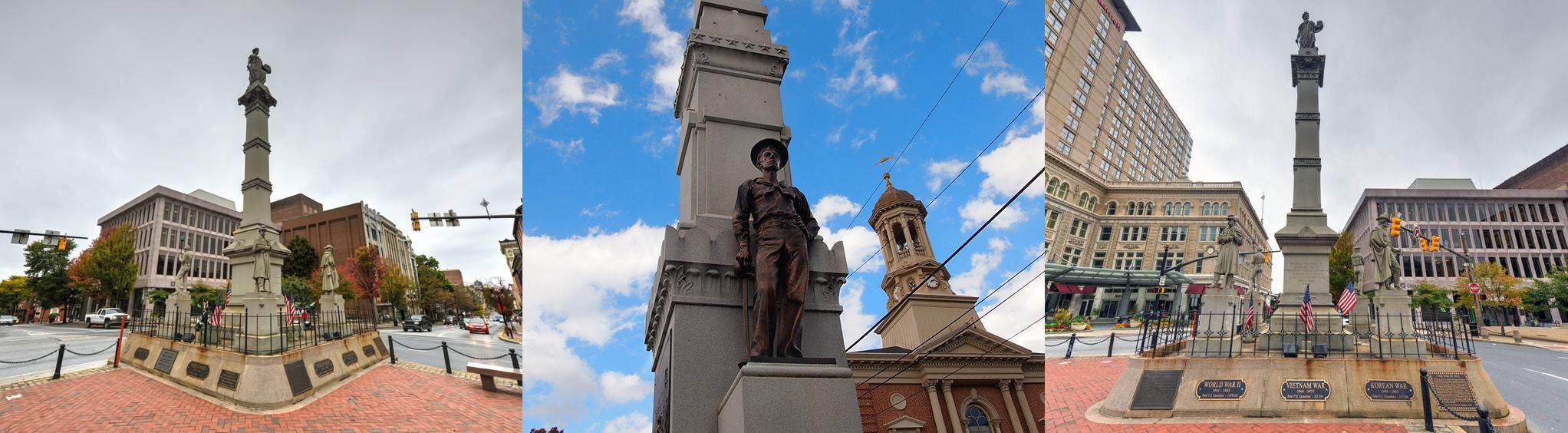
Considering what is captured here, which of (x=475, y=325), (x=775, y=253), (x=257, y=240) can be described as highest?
(x=257, y=240)

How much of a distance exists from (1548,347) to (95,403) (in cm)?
3010

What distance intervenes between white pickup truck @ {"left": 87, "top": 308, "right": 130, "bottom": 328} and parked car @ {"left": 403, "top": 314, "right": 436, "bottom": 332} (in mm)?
3079

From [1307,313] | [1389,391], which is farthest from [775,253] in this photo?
[1307,313]

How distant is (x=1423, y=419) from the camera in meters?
8.74

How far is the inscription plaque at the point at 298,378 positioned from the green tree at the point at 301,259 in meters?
1.36

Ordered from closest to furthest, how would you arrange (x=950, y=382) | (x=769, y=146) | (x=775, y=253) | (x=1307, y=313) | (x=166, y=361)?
(x=775, y=253), (x=769, y=146), (x=166, y=361), (x=1307, y=313), (x=950, y=382)

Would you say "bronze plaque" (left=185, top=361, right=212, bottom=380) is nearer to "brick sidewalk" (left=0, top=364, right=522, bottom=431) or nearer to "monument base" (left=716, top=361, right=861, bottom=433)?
"brick sidewalk" (left=0, top=364, right=522, bottom=431)

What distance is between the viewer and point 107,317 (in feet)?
28.1

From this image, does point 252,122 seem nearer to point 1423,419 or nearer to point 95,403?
point 95,403

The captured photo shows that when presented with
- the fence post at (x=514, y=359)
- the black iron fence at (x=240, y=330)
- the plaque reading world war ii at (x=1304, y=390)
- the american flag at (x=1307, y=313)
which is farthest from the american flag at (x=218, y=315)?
the american flag at (x=1307, y=313)

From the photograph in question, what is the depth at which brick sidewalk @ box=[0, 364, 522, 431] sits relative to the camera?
7.42 metres

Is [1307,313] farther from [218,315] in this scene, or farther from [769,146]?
[218,315]

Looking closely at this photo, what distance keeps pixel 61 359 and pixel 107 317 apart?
2.26 ft

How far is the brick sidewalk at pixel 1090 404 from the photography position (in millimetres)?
8648
